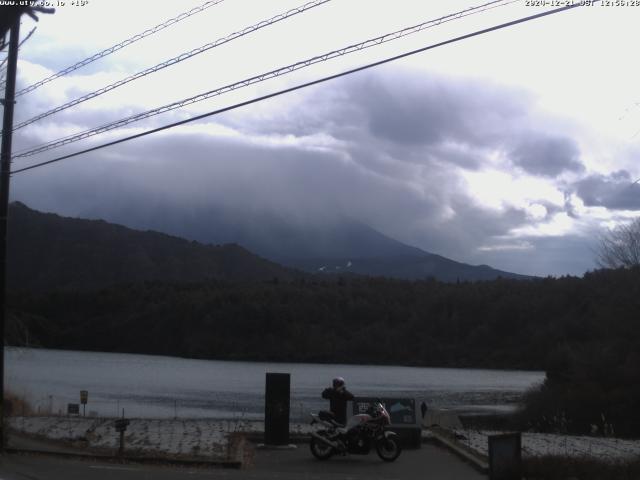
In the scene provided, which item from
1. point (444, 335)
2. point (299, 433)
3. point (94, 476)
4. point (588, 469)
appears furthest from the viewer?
point (444, 335)

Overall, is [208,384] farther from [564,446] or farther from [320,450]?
[320,450]

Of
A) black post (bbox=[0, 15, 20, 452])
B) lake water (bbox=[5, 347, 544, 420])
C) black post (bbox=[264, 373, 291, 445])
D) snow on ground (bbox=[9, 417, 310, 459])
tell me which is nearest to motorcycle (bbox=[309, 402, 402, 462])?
black post (bbox=[264, 373, 291, 445])

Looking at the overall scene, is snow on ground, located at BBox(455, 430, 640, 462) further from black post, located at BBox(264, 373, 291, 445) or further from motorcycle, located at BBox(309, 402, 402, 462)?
black post, located at BBox(264, 373, 291, 445)

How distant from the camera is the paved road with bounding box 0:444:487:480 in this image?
50.6 feet

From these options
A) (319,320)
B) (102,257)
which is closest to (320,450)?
(319,320)

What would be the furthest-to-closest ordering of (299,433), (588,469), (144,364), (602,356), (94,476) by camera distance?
1. (144,364)
2. (602,356)
3. (299,433)
4. (94,476)
5. (588,469)

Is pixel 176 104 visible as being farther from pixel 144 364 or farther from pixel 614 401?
pixel 144 364

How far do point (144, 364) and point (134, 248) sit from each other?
76.9 m

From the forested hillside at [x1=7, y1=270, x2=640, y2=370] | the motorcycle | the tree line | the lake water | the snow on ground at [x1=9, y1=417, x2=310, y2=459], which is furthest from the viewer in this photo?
the forested hillside at [x1=7, y1=270, x2=640, y2=370]

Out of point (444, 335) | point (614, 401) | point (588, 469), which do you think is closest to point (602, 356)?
point (614, 401)

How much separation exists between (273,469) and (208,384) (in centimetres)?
6117

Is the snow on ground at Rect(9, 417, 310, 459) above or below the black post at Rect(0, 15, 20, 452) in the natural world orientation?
below

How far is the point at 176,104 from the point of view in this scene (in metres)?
19.0

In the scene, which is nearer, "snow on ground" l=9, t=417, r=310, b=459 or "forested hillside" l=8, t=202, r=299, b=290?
"snow on ground" l=9, t=417, r=310, b=459
